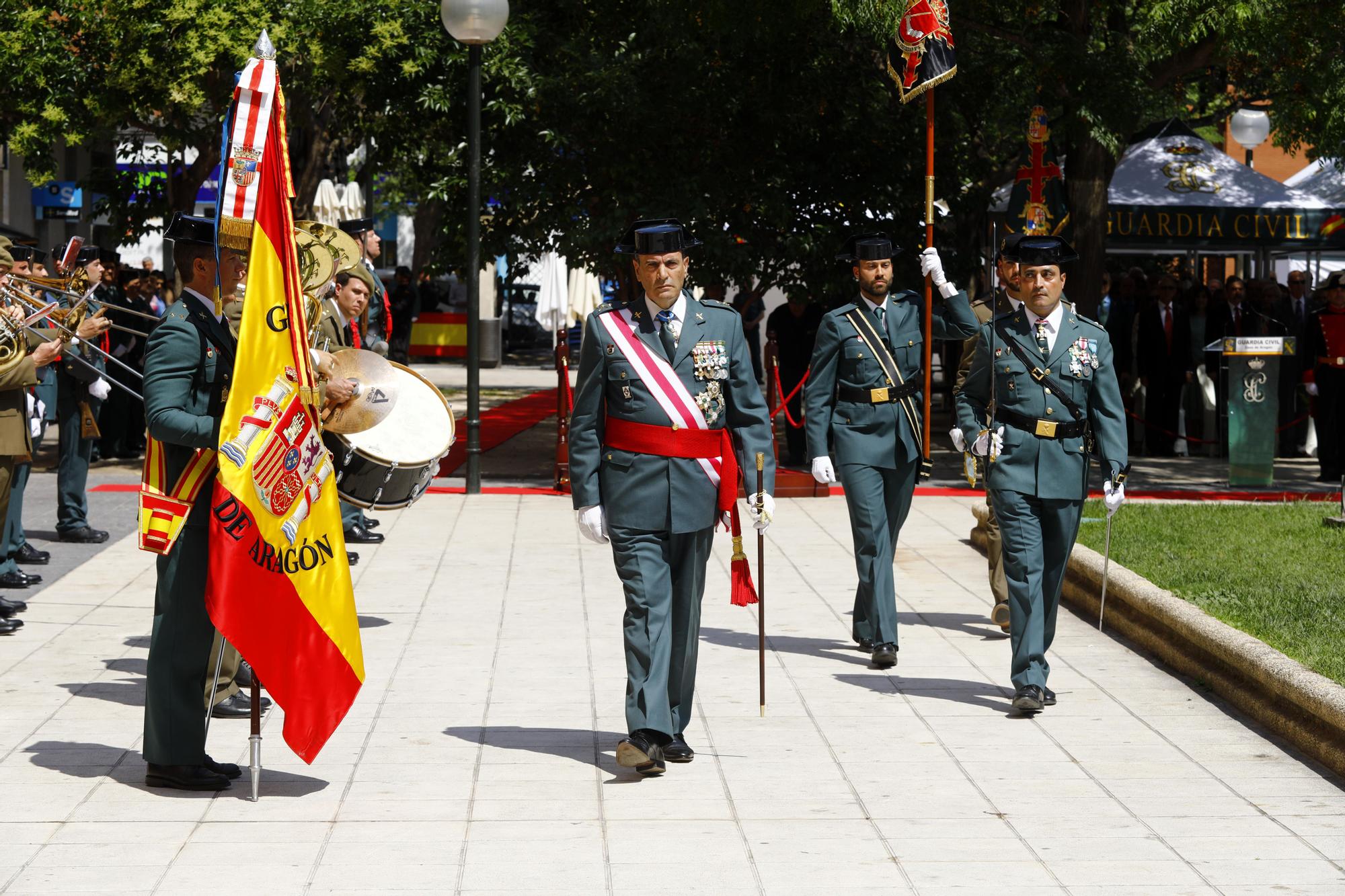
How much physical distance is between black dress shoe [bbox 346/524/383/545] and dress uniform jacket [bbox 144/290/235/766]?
6.11m

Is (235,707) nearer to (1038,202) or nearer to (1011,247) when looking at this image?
(1011,247)

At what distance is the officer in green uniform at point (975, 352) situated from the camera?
8375 mm

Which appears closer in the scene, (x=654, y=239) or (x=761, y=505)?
(x=654, y=239)

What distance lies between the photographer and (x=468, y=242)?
15.3 meters

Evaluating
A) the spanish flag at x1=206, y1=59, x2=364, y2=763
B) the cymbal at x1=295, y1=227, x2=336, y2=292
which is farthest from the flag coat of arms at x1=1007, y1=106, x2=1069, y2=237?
the spanish flag at x1=206, y1=59, x2=364, y2=763

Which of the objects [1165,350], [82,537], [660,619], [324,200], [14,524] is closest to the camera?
[660,619]

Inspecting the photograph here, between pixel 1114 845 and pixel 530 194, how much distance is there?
1153 centimetres

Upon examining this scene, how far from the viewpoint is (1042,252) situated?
766 cm

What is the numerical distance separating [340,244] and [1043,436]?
160 inches

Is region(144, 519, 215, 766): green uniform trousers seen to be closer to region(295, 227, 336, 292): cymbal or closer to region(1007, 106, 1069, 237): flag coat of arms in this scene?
region(295, 227, 336, 292): cymbal

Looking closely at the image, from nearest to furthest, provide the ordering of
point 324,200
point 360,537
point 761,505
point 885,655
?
point 761,505, point 885,655, point 360,537, point 324,200

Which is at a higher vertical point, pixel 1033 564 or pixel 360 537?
pixel 1033 564

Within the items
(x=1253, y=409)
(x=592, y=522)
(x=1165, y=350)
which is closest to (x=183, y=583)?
(x=592, y=522)

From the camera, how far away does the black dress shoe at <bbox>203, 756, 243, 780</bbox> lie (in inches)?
249
